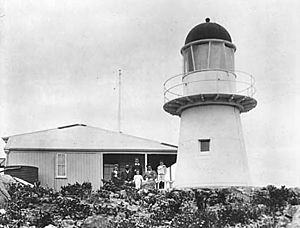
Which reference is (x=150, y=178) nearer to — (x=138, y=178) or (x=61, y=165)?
(x=138, y=178)

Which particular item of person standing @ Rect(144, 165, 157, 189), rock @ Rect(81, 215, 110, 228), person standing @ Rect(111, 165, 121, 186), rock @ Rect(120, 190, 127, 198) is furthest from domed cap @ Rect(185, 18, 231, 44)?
rock @ Rect(81, 215, 110, 228)

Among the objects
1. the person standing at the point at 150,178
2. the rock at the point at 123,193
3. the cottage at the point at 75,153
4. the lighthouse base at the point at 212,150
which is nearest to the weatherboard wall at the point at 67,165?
the cottage at the point at 75,153

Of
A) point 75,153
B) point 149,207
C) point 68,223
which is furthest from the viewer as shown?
point 75,153

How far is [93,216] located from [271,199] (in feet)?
22.9

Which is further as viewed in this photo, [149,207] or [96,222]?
[149,207]

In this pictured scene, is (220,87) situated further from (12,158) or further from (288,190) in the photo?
(12,158)

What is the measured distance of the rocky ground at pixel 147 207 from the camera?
17234mm

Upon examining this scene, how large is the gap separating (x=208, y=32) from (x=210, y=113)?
141 inches

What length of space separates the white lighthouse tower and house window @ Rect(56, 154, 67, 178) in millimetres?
5704

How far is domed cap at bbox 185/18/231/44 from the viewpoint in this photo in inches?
1022

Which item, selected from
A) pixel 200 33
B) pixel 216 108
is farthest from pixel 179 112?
pixel 200 33

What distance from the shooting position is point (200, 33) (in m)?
26.1

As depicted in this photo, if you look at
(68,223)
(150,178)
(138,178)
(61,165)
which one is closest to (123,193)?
(138,178)

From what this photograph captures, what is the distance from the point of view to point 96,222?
16.7 metres
